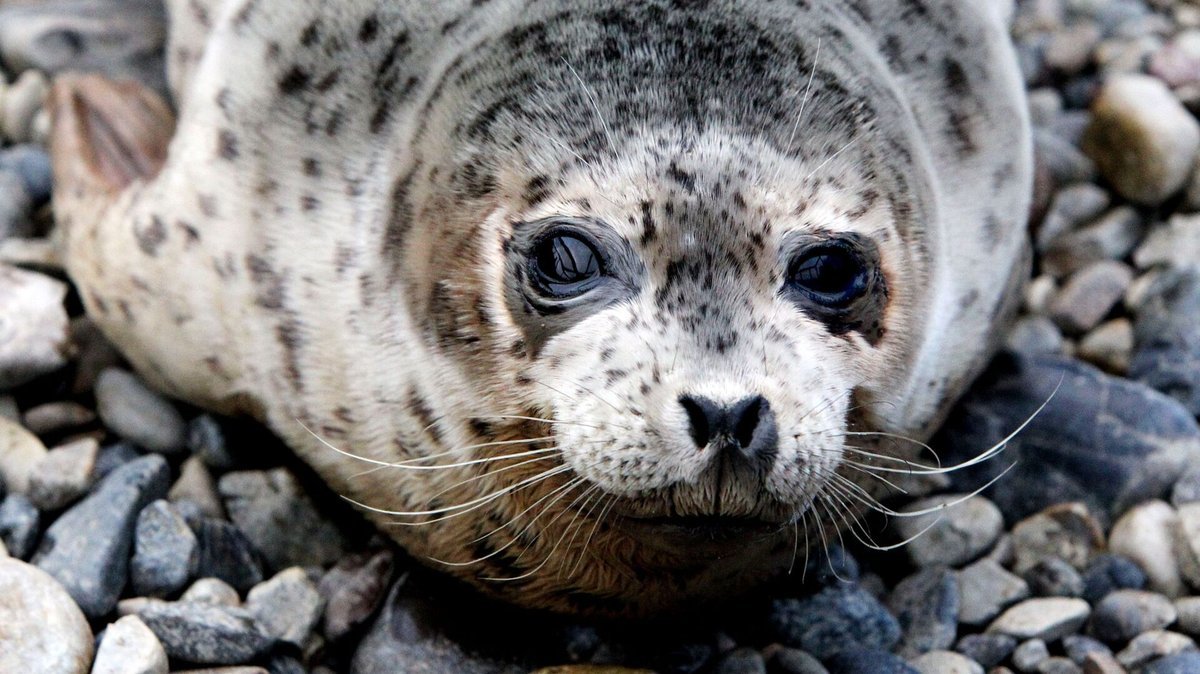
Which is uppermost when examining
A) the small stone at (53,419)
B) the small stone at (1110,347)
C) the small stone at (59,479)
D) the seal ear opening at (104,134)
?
the seal ear opening at (104,134)

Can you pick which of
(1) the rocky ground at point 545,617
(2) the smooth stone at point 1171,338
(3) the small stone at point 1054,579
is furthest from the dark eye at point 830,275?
(2) the smooth stone at point 1171,338

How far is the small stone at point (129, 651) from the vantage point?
2.85 m

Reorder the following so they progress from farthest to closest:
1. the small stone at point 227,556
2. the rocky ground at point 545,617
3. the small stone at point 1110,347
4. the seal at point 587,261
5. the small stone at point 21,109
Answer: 1. the small stone at point 21,109
2. the small stone at point 1110,347
3. the small stone at point 227,556
4. the rocky ground at point 545,617
5. the seal at point 587,261

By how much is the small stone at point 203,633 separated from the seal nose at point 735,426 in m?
1.11

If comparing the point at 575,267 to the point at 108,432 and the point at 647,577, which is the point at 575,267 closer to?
the point at 647,577

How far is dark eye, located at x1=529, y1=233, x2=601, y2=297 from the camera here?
8.89 ft

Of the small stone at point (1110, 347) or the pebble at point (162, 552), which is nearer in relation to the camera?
the pebble at point (162, 552)

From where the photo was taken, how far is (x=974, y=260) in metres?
3.48

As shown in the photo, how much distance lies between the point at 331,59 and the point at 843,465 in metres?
1.51

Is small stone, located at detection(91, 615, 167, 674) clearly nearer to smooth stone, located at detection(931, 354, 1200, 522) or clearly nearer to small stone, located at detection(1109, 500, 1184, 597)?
smooth stone, located at detection(931, 354, 1200, 522)

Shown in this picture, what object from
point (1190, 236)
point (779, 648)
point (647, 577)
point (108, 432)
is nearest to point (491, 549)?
point (647, 577)

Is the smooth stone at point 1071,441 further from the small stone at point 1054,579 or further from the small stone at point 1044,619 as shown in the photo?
the small stone at point 1044,619

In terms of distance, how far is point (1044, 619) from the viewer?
338 centimetres

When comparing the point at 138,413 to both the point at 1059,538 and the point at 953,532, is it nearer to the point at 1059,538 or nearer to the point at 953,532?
the point at 953,532
